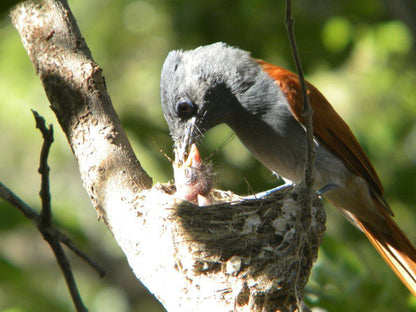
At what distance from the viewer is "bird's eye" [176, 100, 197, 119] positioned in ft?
14.4

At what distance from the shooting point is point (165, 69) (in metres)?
4.46

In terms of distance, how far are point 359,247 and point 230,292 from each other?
9.57 feet

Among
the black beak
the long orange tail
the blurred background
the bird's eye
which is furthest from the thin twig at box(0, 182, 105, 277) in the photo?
the long orange tail

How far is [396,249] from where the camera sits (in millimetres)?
4621

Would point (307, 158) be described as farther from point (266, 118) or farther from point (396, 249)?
point (396, 249)

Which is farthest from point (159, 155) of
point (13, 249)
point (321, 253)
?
point (13, 249)

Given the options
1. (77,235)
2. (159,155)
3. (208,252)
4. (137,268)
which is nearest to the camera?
(137,268)

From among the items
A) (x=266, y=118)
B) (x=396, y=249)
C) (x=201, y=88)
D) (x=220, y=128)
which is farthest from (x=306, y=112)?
(x=220, y=128)

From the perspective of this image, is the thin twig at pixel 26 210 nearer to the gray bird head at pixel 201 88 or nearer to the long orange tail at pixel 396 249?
the gray bird head at pixel 201 88

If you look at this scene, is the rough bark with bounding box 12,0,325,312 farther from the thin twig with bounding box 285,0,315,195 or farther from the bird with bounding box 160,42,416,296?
the bird with bounding box 160,42,416,296

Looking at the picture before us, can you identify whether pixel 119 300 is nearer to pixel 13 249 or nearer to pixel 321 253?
pixel 13 249

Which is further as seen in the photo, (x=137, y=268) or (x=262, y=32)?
(x=262, y=32)

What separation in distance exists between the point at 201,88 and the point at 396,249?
2.02m

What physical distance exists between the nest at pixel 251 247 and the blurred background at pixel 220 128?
0.78 metres
